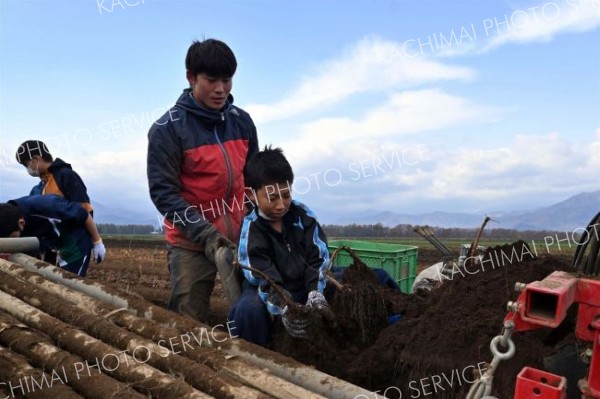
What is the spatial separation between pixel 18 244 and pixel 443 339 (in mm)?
2675

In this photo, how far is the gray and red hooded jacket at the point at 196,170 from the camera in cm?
308

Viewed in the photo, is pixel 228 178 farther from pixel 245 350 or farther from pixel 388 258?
pixel 388 258

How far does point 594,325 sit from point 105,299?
2220 mm

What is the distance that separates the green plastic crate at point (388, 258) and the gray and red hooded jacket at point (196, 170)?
1.15m

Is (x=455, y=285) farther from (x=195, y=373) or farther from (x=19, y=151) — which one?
(x=19, y=151)

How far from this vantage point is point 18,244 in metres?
3.32

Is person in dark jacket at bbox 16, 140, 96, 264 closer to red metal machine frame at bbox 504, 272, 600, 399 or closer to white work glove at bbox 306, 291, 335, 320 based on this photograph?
white work glove at bbox 306, 291, 335, 320

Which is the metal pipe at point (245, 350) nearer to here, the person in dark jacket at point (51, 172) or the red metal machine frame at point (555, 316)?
the red metal machine frame at point (555, 316)

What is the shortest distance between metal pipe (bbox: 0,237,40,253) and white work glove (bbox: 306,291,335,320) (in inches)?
78.1

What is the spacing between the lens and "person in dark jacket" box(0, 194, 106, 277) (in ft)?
12.6

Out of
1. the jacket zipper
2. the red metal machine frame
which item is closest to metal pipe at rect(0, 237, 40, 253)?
the jacket zipper

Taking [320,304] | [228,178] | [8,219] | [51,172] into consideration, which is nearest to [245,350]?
[320,304]

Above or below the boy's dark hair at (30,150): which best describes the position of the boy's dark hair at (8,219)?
below

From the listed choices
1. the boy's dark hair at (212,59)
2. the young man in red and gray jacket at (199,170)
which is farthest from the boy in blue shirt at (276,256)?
the boy's dark hair at (212,59)
